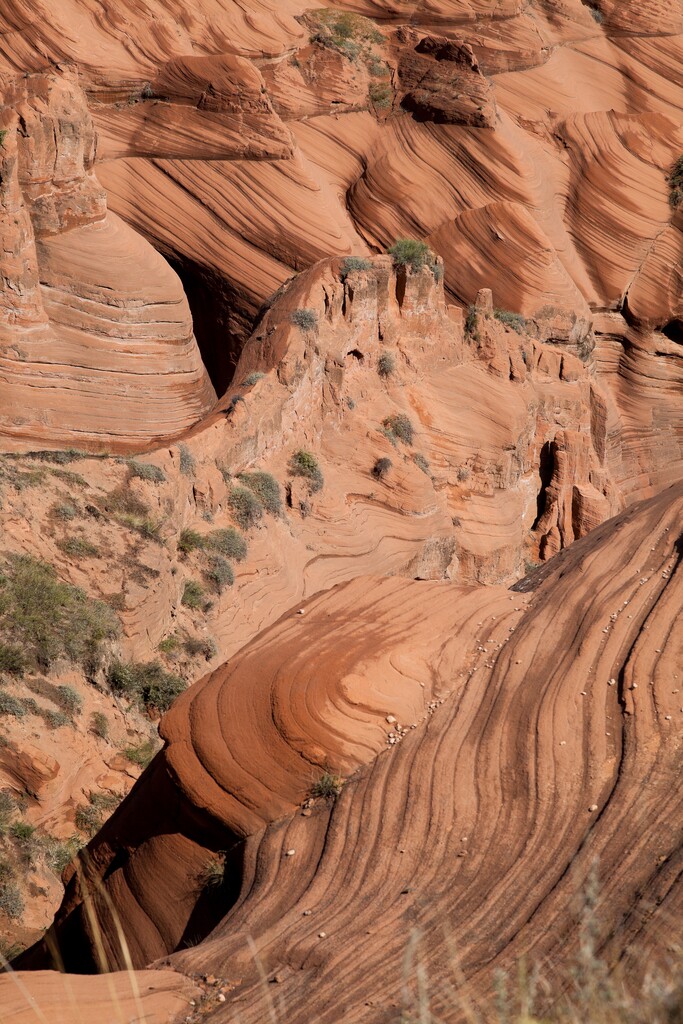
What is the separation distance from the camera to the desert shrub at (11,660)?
46.3 ft

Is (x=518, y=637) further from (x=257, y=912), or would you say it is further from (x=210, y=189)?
(x=210, y=189)

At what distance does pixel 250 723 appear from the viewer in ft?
34.4

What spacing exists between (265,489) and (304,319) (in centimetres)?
361

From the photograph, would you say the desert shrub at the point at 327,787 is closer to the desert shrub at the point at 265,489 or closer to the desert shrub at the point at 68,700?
the desert shrub at the point at 68,700

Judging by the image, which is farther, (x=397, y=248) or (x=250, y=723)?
(x=397, y=248)

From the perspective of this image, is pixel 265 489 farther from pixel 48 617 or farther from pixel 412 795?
pixel 412 795

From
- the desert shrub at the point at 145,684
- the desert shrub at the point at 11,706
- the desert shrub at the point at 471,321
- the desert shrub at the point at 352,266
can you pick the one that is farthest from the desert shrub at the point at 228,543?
the desert shrub at the point at 471,321

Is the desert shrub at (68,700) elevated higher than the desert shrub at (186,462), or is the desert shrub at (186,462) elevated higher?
the desert shrub at (186,462)

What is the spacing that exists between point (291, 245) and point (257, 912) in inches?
1005

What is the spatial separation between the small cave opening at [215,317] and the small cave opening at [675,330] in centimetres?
1531

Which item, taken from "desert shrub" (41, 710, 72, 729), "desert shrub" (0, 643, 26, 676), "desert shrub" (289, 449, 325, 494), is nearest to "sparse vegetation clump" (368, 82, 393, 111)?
"desert shrub" (289, 449, 325, 494)

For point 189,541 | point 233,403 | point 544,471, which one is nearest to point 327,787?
Answer: point 189,541

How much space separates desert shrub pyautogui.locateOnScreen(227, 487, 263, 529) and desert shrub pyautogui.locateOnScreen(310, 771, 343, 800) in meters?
8.92

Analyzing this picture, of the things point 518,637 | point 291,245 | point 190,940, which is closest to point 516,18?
point 291,245
